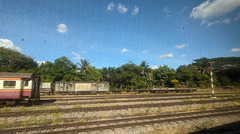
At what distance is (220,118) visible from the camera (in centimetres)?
Answer: 855

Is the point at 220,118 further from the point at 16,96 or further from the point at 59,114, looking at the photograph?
the point at 16,96

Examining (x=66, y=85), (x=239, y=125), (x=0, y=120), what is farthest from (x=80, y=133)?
(x=66, y=85)

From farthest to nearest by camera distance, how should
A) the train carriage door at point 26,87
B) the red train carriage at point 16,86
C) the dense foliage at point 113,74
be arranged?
the dense foliage at point 113,74, the train carriage door at point 26,87, the red train carriage at point 16,86

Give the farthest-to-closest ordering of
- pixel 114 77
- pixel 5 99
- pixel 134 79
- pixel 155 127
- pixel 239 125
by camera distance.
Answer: pixel 114 77 → pixel 134 79 → pixel 5 99 → pixel 239 125 → pixel 155 127

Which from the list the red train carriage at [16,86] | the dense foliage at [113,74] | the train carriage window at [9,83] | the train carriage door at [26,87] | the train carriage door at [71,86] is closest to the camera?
the red train carriage at [16,86]

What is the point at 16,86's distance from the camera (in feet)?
39.4

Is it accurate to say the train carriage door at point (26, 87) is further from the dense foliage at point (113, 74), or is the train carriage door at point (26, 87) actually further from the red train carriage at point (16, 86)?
the dense foliage at point (113, 74)

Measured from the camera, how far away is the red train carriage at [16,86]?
11.7 meters

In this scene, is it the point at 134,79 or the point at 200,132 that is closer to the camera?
the point at 200,132

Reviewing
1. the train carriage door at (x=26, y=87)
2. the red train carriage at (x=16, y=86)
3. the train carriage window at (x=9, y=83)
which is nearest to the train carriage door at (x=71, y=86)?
the red train carriage at (x=16, y=86)

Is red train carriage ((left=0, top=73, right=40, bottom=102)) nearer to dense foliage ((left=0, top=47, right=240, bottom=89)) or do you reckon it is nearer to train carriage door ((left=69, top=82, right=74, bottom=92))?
train carriage door ((left=69, top=82, right=74, bottom=92))

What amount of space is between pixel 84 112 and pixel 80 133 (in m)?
3.62

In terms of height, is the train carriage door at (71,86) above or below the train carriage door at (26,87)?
below

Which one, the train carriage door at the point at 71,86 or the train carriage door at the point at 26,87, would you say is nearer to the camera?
the train carriage door at the point at 26,87
